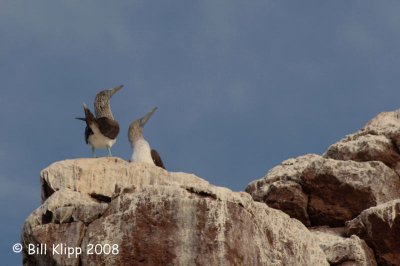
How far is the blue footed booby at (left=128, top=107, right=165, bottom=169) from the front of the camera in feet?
82.2

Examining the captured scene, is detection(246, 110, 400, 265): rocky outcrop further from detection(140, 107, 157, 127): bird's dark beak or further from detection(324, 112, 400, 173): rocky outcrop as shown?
detection(140, 107, 157, 127): bird's dark beak

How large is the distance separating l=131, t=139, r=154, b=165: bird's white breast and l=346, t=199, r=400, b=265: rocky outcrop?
19.2 feet

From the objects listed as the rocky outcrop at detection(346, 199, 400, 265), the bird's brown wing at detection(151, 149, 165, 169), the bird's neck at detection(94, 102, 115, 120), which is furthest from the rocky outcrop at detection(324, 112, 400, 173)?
the bird's neck at detection(94, 102, 115, 120)

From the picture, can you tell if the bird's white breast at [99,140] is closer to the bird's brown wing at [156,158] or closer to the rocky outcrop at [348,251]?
the bird's brown wing at [156,158]

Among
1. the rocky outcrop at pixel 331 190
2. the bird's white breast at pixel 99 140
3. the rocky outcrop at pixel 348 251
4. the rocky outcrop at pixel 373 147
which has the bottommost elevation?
the rocky outcrop at pixel 348 251

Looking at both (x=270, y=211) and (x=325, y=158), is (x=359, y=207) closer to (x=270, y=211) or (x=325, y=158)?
(x=325, y=158)

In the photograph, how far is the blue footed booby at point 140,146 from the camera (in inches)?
987

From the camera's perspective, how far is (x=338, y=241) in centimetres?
2120

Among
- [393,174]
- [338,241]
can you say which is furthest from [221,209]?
[393,174]

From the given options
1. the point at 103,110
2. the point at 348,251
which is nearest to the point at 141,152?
the point at 103,110

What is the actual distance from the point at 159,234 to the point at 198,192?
112 centimetres

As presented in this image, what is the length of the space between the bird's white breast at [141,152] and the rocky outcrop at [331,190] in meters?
2.91

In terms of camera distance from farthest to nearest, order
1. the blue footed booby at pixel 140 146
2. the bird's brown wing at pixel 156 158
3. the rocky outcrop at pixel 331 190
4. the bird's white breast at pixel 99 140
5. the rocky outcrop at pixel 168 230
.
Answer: the bird's brown wing at pixel 156 158, the blue footed booby at pixel 140 146, the bird's white breast at pixel 99 140, the rocky outcrop at pixel 331 190, the rocky outcrop at pixel 168 230

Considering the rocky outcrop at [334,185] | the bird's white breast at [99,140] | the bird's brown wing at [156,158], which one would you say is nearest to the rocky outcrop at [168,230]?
the rocky outcrop at [334,185]
